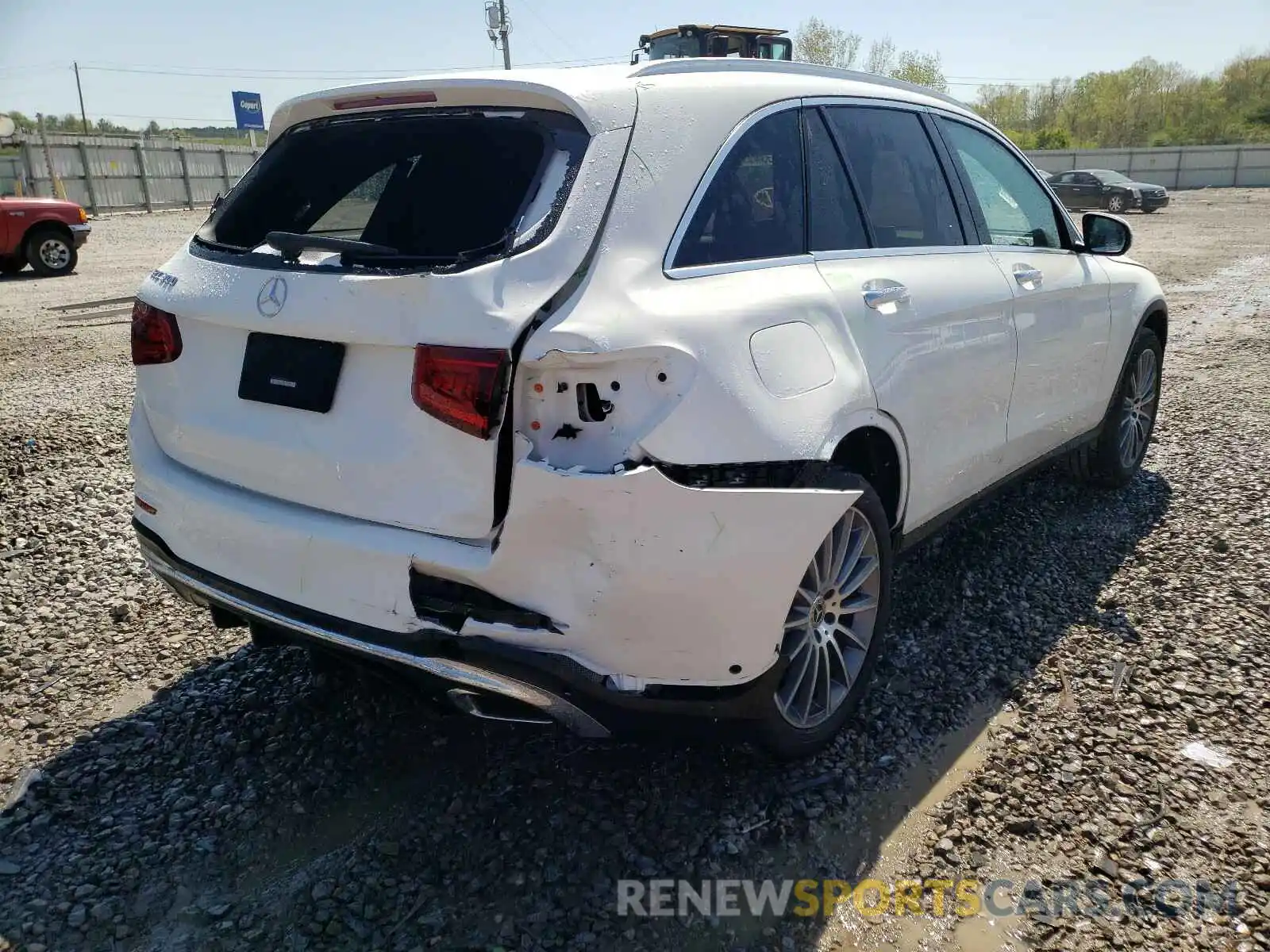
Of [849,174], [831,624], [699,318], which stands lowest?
[831,624]

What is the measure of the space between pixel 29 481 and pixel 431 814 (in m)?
3.79

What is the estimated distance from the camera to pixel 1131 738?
299 centimetres

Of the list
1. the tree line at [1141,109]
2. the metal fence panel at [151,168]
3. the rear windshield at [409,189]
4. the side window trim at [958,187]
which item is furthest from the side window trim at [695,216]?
the tree line at [1141,109]

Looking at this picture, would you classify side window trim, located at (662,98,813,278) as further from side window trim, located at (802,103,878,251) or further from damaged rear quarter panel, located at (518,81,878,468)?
side window trim, located at (802,103,878,251)

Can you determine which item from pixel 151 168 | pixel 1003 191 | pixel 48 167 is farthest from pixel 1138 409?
pixel 151 168

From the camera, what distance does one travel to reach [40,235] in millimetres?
14906

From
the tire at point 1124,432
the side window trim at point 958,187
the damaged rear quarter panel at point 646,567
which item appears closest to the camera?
the damaged rear quarter panel at point 646,567

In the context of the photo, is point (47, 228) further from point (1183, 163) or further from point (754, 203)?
point (1183, 163)

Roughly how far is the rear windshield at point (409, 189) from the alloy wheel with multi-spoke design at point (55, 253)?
Answer: 14308 millimetres

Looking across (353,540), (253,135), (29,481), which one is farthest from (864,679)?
(253,135)

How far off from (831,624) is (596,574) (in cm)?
93

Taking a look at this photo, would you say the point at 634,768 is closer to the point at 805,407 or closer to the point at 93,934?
the point at 805,407

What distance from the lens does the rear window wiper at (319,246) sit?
243cm

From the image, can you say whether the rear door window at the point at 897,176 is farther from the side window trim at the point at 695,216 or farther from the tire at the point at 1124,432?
the tire at the point at 1124,432
